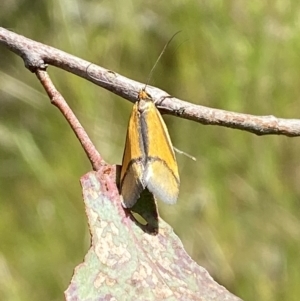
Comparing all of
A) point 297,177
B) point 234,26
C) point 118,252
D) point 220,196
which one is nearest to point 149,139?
point 118,252

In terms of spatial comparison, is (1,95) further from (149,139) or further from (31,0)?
(149,139)

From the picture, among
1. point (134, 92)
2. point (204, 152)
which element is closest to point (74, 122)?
point (134, 92)

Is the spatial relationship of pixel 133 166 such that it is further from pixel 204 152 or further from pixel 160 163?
pixel 204 152

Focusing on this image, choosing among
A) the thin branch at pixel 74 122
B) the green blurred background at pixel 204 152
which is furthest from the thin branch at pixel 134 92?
the green blurred background at pixel 204 152

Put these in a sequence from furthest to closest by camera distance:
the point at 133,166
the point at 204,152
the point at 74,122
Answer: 1. the point at 204,152
2. the point at 133,166
3. the point at 74,122

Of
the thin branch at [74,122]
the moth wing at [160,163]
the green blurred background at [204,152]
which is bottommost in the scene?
A: the thin branch at [74,122]

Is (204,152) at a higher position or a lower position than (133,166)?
higher

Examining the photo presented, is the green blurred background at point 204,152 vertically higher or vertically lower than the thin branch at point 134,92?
higher

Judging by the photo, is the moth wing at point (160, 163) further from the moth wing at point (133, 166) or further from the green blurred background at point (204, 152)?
the green blurred background at point (204, 152)
